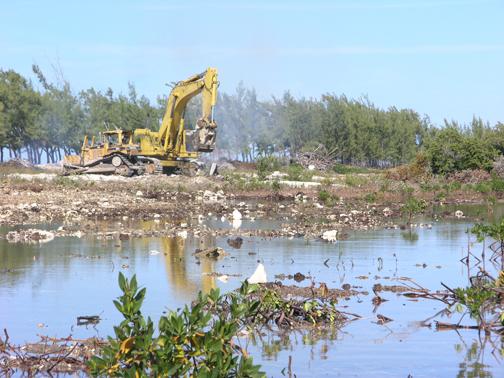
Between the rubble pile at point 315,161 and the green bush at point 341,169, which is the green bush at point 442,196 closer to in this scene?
the rubble pile at point 315,161

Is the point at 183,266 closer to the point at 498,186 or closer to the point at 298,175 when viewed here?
the point at 498,186

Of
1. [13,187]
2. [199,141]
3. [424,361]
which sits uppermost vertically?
[199,141]

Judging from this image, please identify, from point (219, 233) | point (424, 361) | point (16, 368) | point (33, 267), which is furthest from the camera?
point (219, 233)

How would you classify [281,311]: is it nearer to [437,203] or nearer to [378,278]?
[378,278]

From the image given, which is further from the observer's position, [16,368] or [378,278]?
[378,278]

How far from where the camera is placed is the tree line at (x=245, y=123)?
208 ft

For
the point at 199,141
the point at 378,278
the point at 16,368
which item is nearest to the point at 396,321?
the point at 378,278

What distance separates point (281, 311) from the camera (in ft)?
19.0

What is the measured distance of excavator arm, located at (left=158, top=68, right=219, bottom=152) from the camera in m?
30.2

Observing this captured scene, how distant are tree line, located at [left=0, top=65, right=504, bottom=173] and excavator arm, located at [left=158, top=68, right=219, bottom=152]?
955 inches

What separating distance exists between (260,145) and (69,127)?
2567 centimetres

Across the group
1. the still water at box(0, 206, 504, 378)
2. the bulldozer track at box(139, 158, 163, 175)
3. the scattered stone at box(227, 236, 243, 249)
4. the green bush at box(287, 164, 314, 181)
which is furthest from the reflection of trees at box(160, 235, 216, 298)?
the green bush at box(287, 164, 314, 181)

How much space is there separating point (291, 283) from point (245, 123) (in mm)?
71478

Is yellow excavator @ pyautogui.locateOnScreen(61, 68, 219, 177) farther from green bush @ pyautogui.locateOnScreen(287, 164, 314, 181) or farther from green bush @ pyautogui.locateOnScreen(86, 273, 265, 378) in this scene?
green bush @ pyautogui.locateOnScreen(86, 273, 265, 378)
